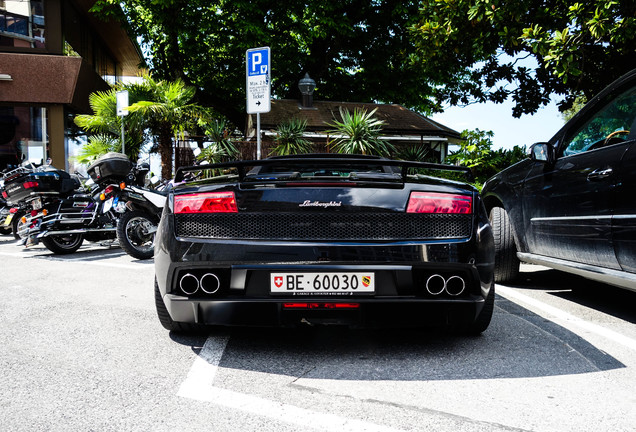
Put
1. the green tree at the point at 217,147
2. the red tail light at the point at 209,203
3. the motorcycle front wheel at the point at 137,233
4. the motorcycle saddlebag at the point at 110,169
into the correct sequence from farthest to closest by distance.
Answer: the green tree at the point at 217,147
the motorcycle saddlebag at the point at 110,169
the motorcycle front wheel at the point at 137,233
the red tail light at the point at 209,203

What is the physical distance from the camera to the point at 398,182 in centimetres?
304

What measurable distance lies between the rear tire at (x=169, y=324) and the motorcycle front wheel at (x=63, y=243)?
17.4 ft

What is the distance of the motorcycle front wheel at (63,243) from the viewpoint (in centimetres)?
803

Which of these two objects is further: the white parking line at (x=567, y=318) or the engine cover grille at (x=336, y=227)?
the white parking line at (x=567, y=318)

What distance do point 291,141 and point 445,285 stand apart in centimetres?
1196

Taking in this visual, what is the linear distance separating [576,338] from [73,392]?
2794mm

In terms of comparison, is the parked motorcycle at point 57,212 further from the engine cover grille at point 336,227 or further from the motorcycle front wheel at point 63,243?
the engine cover grille at point 336,227

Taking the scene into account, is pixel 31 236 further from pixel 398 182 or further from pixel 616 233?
pixel 616 233

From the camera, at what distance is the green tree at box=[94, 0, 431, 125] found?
1791cm

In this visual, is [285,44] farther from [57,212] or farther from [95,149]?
[57,212]

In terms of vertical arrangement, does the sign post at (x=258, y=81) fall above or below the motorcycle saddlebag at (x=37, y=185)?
above

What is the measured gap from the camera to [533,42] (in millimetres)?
8805

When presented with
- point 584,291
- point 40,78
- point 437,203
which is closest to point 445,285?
point 437,203

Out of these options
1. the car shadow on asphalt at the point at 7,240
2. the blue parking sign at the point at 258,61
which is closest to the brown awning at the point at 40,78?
the car shadow on asphalt at the point at 7,240
